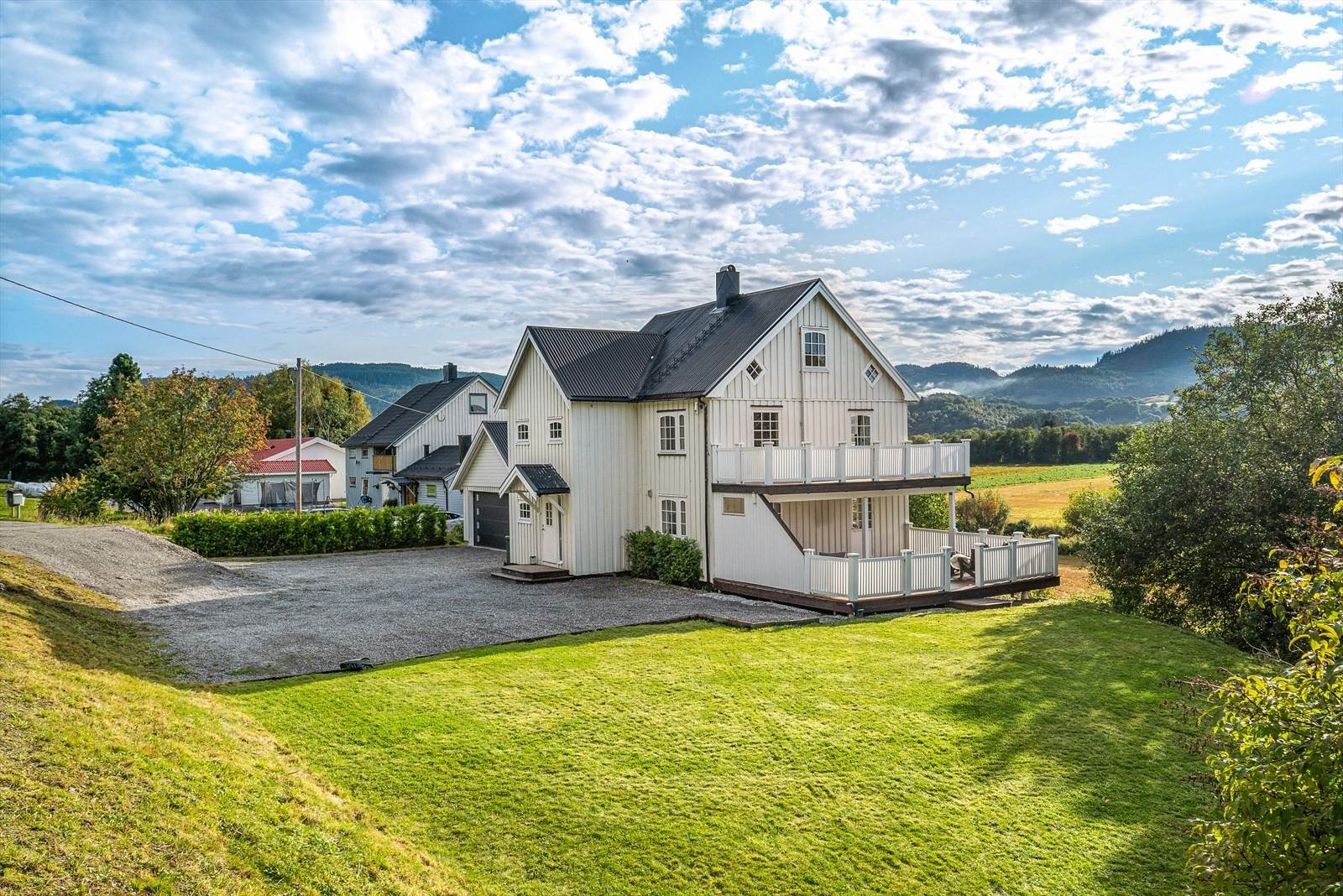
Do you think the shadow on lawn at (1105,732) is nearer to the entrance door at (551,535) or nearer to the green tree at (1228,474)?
the green tree at (1228,474)

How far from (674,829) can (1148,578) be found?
54.1 feet

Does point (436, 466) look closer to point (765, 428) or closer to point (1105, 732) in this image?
point (765, 428)

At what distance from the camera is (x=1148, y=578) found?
19.5m

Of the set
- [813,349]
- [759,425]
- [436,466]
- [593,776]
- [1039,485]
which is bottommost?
[593,776]

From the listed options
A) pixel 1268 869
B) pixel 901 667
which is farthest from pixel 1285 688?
pixel 901 667

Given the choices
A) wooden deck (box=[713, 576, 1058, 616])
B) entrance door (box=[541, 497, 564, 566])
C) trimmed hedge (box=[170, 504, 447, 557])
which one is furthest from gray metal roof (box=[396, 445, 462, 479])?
wooden deck (box=[713, 576, 1058, 616])

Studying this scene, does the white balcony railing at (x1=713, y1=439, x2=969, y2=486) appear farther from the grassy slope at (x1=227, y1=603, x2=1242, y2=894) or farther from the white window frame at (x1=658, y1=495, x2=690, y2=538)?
the grassy slope at (x1=227, y1=603, x2=1242, y2=894)

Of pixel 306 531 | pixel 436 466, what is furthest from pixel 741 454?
pixel 436 466

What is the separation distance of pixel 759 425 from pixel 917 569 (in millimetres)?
5568

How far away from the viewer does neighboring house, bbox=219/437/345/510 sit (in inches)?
2030

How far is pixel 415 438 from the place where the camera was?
4369 centimetres

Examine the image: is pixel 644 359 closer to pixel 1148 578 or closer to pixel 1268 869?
pixel 1148 578

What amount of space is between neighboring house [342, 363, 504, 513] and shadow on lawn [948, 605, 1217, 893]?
31.6 metres

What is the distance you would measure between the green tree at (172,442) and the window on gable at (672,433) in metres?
20.3
